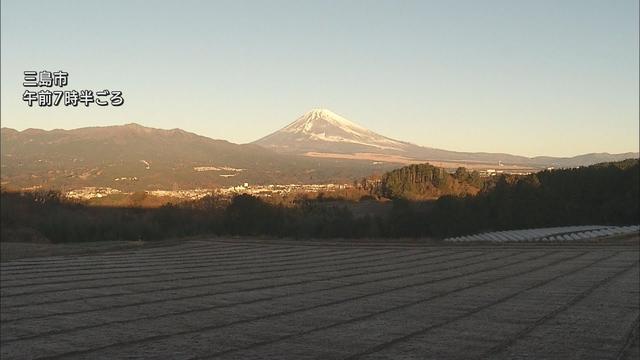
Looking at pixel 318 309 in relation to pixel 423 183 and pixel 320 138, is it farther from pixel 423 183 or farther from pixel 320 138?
pixel 320 138

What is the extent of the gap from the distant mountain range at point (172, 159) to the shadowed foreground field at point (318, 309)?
3727 cm

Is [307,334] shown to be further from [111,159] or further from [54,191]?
[111,159]

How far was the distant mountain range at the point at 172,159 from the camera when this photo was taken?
7056 centimetres

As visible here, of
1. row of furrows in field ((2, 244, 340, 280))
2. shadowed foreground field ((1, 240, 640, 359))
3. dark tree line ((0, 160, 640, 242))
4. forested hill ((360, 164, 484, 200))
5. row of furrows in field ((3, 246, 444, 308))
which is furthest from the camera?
forested hill ((360, 164, 484, 200))

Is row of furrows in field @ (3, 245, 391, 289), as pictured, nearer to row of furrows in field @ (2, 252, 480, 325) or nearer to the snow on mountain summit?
row of furrows in field @ (2, 252, 480, 325)

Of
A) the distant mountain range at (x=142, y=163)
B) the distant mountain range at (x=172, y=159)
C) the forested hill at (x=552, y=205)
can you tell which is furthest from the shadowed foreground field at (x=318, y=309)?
the distant mountain range at (x=142, y=163)

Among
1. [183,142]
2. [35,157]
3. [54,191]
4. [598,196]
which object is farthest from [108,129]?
[598,196]

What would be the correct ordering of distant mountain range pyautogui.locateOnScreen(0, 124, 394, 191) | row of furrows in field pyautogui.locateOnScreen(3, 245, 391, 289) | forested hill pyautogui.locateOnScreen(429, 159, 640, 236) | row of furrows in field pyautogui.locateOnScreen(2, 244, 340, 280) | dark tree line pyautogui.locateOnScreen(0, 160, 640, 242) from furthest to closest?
1. distant mountain range pyautogui.locateOnScreen(0, 124, 394, 191)
2. forested hill pyautogui.locateOnScreen(429, 159, 640, 236)
3. dark tree line pyautogui.locateOnScreen(0, 160, 640, 242)
4. row of furrows in field pyautogui.locateOnScreen(2, 244, 340, 280)
5. row of furrows in field pyautogui.locateOnScreen(3, 245, 391, 289)

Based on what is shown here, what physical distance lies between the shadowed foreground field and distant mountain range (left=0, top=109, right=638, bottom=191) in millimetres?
37265

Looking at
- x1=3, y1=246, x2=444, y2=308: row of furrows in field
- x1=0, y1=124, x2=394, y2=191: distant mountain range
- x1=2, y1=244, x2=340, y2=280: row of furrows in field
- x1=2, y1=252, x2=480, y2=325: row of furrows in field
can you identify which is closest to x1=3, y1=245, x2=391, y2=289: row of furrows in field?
x1=2, y1=244, x2=340, y2=280: row of furrows in field

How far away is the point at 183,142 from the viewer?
391ft

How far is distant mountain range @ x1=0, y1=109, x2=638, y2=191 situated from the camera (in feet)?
232

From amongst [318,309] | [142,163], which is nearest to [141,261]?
[318,309]

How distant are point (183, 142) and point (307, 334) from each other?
116m
